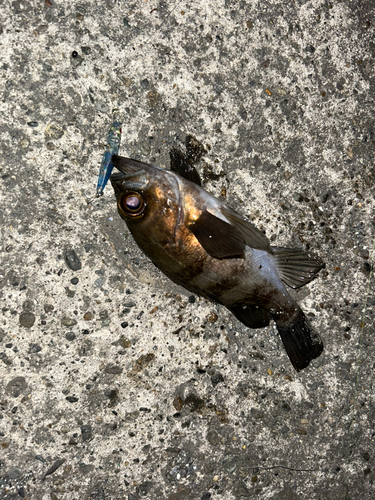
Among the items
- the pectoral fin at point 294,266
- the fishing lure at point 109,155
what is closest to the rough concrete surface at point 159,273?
the fishing lure at point 109,155

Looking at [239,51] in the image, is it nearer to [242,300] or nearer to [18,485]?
[242,300]

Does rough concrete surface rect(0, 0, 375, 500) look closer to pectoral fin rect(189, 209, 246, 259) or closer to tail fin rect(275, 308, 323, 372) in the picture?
tail fin rect(275, 308, 323, 372)

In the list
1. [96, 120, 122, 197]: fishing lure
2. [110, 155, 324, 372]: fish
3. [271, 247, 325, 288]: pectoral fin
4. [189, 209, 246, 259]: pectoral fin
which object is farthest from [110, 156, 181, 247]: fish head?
[271, 247, 325, 288]: pectoral fin

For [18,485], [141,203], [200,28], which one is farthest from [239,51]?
[18,485]

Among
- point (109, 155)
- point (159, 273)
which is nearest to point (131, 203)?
point (109, 155)

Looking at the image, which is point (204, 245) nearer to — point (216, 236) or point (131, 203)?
point (216, 236)

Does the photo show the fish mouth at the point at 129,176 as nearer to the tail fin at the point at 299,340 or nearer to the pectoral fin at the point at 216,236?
the pectoral fin at the point at 216,236
